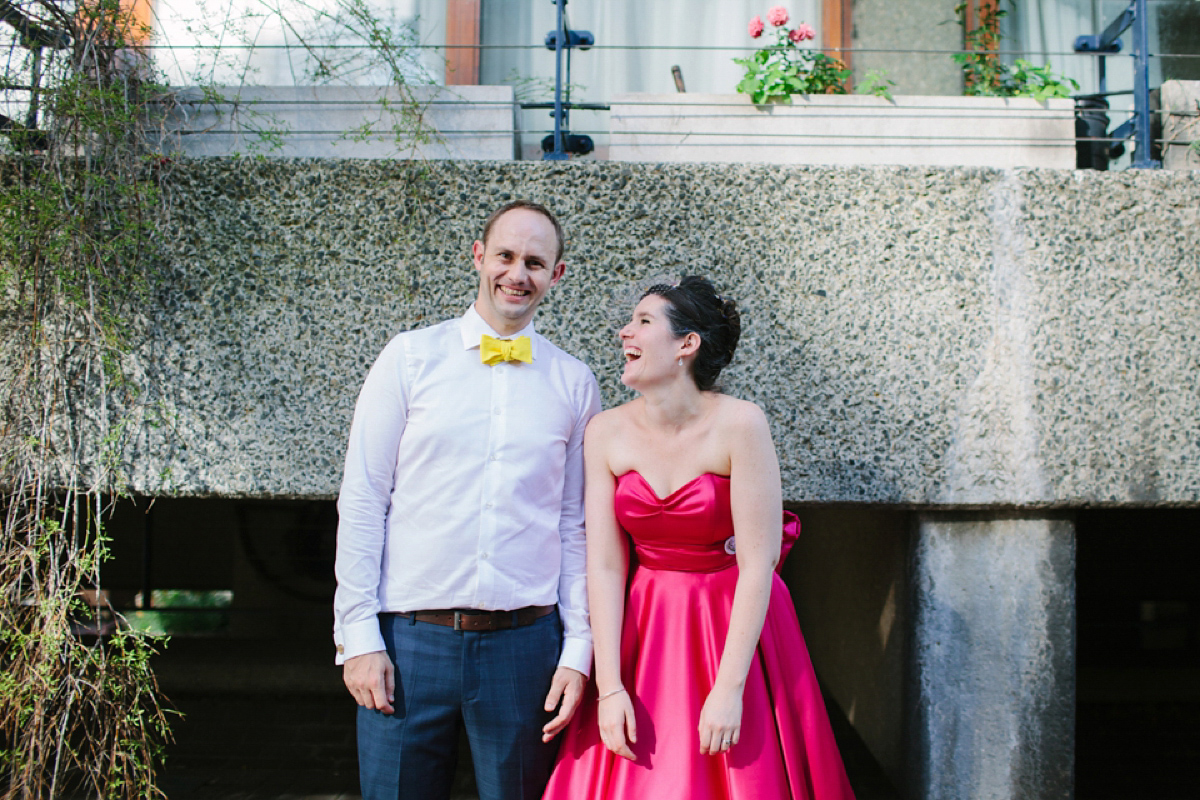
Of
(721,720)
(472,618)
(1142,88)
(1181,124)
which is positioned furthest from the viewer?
(1181,124)

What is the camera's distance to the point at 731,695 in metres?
1.94

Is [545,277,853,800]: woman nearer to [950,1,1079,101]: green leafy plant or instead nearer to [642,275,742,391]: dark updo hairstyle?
[642,275,742,391]: dark updo hairstyle

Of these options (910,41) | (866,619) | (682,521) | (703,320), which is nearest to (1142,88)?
(910,41)

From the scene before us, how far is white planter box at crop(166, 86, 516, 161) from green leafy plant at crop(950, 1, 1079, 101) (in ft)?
6.92

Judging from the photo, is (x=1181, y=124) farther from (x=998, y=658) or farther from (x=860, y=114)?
(x=998, y=658)

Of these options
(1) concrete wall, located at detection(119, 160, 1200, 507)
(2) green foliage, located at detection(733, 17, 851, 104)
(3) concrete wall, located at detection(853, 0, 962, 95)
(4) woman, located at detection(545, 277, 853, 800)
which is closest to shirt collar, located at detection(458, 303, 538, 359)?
(4) woman, located at detection(545, 277, 853, 800)

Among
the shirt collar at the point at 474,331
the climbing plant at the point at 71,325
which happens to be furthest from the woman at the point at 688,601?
A: the climbing plant at the point at 71,325

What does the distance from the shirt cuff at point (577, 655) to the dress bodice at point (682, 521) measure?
293mm

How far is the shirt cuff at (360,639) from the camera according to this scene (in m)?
1.97

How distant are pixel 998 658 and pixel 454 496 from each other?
2.13m

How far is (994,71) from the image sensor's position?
366 centimetres

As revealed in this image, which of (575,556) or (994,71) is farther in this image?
(994,71)

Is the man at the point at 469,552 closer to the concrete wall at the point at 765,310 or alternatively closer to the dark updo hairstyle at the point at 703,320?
the dark updo hairstyle at the point at 703,320

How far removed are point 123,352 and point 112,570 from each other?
4368mm
